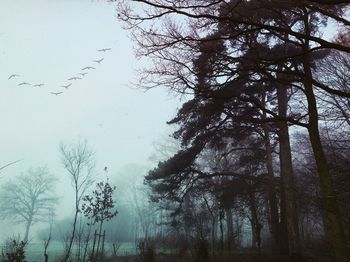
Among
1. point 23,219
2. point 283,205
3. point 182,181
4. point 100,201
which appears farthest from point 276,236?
point 23,219

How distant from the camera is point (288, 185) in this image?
13406mm

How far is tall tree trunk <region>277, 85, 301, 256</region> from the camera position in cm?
1290

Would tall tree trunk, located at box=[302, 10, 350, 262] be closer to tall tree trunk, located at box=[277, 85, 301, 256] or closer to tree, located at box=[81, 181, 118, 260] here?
tall tree trunk, located at box=[277, 85, 301, 256]

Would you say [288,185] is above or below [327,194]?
above

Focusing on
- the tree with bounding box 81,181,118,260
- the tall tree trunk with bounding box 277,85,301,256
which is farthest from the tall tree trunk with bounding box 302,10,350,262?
the tree with bounding box 81,181,118,260

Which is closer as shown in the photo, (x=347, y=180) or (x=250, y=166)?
(x=347, y=180)

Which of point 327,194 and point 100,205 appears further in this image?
point 100,205

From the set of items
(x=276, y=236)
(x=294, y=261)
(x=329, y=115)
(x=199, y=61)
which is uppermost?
(x=329, y=115)

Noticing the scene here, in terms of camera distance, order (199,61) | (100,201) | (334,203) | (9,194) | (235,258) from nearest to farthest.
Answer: (334,203) < (199,61) < (235,258) < (100,201) < (9,194)

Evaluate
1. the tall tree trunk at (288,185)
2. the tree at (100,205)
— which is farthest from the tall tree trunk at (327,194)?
the tree at (100,205)

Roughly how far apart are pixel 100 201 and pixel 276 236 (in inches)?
326

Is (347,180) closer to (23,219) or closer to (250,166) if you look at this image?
(250,166)

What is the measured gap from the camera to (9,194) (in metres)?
44.1

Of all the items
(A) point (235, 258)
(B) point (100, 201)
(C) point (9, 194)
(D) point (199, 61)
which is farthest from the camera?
(C) point (9, 194)
